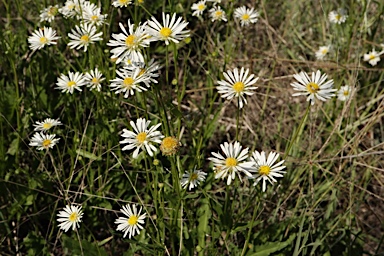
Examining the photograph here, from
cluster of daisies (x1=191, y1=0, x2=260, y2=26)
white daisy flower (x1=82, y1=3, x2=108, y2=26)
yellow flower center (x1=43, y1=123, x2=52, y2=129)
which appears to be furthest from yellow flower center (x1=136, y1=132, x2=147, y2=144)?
cluster of daisies (x1=191, y1=0, x2=260, y2=26)

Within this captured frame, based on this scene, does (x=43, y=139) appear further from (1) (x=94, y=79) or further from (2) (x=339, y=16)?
(2) (x=339, y=16)

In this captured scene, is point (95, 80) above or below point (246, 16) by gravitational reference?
below

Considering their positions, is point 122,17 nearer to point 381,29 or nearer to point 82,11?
point 82,11

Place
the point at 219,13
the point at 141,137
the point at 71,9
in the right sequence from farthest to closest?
the point at 219,13
the point at 71,9
the point at 141,137

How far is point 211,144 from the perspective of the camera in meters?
2.39

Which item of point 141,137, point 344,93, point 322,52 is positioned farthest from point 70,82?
point 322,52

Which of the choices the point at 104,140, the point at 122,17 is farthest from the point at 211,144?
the point at 122,17

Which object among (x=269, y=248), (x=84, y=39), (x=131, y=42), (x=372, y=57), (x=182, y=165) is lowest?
(x=269, y=248)

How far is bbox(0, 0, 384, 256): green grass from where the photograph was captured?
1643mm

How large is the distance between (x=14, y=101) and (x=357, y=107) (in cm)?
157

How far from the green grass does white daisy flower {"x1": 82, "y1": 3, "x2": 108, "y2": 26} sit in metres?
0.05

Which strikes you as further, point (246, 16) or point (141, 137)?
point (246, 16)

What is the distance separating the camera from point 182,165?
67.5 inches

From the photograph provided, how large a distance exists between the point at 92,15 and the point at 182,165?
0.71 m
